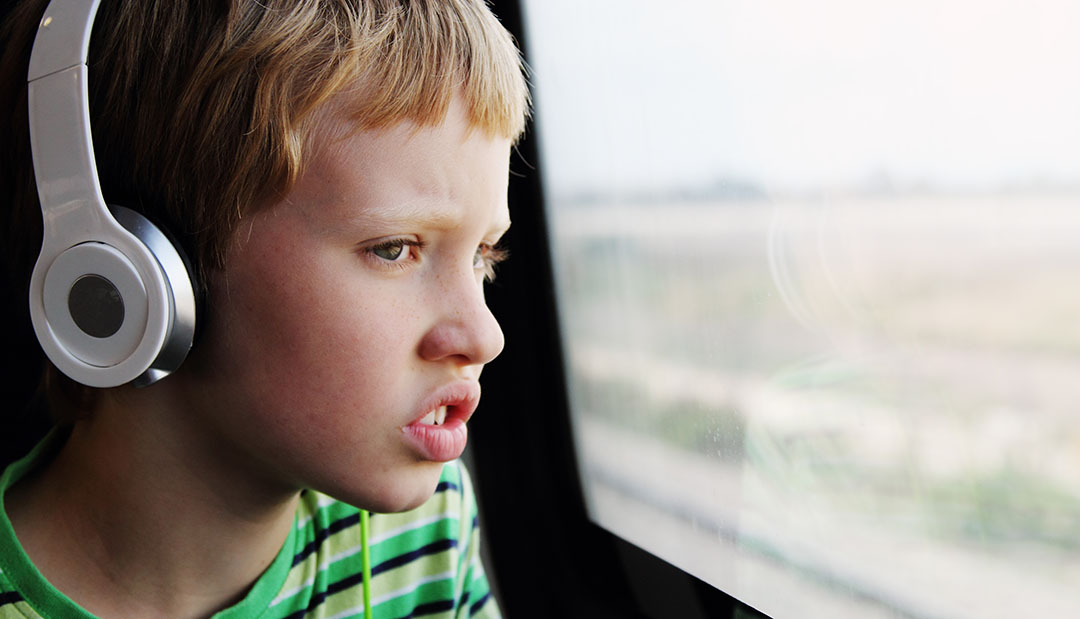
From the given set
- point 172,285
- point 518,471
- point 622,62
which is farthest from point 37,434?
point 622,62

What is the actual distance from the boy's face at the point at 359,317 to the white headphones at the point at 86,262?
62 mm

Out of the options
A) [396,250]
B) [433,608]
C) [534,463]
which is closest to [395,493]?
[396,250]

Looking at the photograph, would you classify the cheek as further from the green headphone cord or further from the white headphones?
the green headphone cord

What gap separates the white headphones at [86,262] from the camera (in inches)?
23.5

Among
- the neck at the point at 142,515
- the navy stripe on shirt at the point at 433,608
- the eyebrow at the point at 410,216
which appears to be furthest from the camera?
the navy stripe on shirt at the point at 433,608

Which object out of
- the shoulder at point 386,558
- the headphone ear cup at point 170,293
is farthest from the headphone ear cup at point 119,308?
the shoulder at point 386,558

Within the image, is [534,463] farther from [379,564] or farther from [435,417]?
[435,417]

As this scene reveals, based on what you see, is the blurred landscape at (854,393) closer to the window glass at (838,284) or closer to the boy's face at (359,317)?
the window glass at (838,284)

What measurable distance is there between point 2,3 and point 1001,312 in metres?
0.99

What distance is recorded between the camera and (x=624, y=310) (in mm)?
976

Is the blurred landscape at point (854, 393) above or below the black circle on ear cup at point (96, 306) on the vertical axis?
below

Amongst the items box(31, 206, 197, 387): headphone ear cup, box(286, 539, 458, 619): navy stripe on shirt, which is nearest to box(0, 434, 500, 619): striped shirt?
box(286, 539, 458, 619): navy stripe on shirt

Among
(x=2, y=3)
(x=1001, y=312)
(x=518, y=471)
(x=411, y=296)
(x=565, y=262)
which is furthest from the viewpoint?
(x=518, y=471)

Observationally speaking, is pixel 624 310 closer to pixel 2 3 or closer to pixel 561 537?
pixel 561 537
